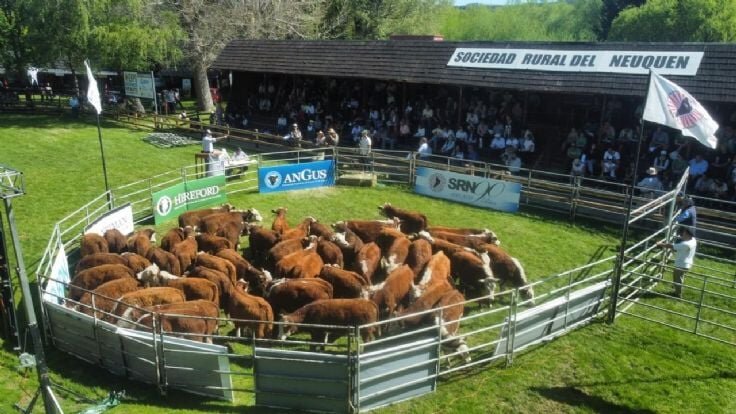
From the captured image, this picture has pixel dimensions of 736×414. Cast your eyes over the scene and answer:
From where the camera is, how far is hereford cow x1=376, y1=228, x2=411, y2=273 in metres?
12.8

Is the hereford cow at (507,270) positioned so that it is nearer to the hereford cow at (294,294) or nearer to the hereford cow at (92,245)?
the hereford cow at (294,294)

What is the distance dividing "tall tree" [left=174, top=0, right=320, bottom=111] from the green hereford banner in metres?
18.9

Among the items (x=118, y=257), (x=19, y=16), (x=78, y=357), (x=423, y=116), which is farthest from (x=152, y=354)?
(x=19, y=16)

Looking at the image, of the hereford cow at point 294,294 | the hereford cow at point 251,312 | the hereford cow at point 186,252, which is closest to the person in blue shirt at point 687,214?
the hereford cow at point 294,294

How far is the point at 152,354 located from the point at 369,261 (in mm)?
5328

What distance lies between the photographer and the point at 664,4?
47438mm

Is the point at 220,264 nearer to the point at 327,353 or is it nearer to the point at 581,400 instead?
the point at 327,353

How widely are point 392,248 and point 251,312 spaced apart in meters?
4.16

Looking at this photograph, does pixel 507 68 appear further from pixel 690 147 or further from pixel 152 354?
pixel 152 354

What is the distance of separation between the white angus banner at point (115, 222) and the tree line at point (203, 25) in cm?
1984

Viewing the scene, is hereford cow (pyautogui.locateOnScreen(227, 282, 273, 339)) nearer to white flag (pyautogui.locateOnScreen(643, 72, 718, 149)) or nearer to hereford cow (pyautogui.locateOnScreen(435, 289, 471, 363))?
hereford cow (pyautogui.locateOnScreen(435, 289, 471, 363))

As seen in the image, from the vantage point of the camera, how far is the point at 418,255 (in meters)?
13.0

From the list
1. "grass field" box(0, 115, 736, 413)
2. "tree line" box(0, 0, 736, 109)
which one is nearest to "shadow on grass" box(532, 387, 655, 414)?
"grass field" box(0, 115, 736, 413)

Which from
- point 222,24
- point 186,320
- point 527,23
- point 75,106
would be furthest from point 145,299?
point 527,23
